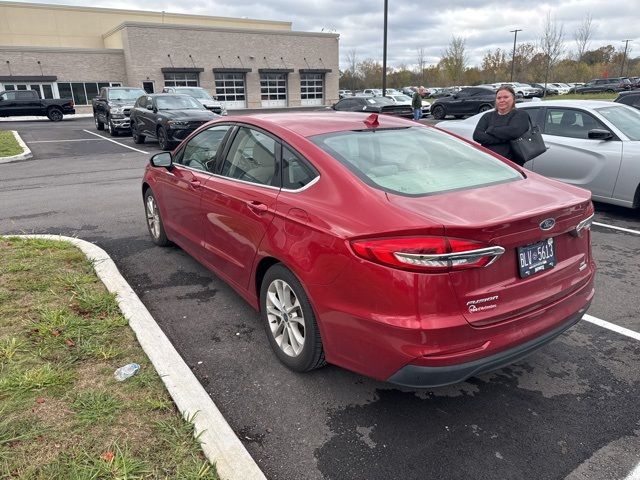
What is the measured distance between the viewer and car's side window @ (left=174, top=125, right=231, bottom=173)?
13.4ft

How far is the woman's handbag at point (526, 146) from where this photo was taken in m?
5.75

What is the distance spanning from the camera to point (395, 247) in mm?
2309

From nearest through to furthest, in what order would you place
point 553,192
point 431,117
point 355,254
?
1. point 355,254
2. point 553,192
3. point 431,117

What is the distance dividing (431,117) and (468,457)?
1143 inches

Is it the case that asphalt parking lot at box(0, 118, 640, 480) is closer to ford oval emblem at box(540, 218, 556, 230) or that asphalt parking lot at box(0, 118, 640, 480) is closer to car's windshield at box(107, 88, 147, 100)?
ford oval emblem at box(540, 218, 556, 230)

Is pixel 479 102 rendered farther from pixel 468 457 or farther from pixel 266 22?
pixel 266 22

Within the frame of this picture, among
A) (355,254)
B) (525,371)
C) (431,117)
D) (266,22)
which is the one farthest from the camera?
(266,22)

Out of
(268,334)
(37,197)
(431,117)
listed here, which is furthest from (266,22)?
(268,334)

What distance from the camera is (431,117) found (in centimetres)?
2953

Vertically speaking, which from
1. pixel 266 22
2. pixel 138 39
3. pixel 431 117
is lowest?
pixel 431 117

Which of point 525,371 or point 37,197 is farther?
point 37,197

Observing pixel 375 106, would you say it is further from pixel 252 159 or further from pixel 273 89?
pixel 273 89

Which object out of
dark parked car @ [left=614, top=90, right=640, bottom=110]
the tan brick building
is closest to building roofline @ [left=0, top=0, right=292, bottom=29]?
the tan brick building

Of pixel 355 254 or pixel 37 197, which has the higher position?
pixel 355 254
